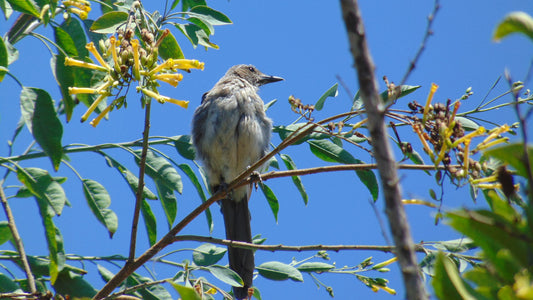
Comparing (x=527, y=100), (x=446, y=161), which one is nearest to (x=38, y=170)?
(x=446, y=161)

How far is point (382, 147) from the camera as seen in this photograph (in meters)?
1.30

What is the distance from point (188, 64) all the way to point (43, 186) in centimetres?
121

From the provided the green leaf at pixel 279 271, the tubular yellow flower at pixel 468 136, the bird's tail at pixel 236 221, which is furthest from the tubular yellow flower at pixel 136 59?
the bird's tail at pixel 236 221

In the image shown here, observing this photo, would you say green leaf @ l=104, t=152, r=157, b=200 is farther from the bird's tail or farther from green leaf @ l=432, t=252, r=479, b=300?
green leaf @ l=432, t=252, r=479, b=300

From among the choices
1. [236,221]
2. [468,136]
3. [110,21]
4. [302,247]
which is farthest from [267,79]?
[468,136]

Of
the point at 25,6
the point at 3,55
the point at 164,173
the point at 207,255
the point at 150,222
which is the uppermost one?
the point at 25,6

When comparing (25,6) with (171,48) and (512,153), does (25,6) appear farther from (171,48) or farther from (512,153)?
(512,153)

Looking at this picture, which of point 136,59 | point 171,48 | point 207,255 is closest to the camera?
point 136,59

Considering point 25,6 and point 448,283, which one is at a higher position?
point 25,6

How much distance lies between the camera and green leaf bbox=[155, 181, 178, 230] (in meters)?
3.58

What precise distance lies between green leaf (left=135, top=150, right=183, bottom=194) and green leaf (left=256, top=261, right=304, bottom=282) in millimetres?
727

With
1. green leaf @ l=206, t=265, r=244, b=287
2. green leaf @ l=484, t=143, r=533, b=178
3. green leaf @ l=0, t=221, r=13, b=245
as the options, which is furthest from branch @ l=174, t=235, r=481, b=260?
green leaf @ l=0, t=221, r=13, b=245

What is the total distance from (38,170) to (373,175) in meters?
1.88

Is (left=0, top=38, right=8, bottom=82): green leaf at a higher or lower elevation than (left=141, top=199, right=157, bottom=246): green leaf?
higher
